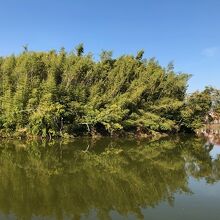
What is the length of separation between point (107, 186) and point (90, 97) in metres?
Answer: 23.7

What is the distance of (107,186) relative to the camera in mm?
13398

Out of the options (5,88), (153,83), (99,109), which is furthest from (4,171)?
(153,83)

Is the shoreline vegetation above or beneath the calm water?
above

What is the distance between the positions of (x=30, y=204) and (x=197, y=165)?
10772mm

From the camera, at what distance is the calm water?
10.1m

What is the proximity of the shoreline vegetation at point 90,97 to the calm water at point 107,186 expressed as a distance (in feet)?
31.6

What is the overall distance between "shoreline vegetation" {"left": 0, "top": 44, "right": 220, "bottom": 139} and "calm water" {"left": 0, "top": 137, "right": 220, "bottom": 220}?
9.63 m

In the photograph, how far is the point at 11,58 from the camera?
35.9m

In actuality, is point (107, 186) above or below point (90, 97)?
below

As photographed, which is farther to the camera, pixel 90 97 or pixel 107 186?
pixel 90 97

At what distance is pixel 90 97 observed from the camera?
3672 centimetres

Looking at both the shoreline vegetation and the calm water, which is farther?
the shoreline vegetation

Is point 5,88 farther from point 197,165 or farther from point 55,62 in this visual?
point 197,165

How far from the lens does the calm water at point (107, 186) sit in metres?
10.1
